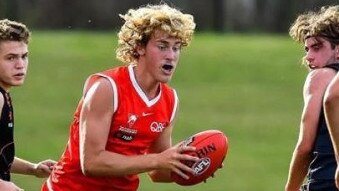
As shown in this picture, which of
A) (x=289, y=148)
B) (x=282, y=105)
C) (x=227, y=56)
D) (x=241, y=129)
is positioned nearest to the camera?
(x=289, y=148)

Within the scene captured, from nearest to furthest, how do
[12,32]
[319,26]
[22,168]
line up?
[319,26] → [12,32] → [22,168]

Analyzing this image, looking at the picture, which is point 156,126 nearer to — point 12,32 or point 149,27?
point 149,27

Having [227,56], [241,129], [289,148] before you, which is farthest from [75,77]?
[289,148]

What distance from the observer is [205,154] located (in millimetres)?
7664

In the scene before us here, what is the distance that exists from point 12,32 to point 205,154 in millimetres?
1365

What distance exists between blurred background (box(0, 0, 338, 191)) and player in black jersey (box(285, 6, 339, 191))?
7.76 m

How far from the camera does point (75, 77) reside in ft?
92.0

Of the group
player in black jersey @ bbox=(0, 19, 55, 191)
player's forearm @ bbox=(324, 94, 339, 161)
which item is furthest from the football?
player's forearm @ bbox=(324, 94, 339, 161)

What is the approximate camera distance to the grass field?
18.6 metres

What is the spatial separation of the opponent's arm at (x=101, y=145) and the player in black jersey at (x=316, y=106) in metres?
0.63

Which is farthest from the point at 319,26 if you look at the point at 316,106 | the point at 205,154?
the point at 205,154

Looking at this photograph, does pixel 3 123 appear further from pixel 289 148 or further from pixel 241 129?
pixel 241 129

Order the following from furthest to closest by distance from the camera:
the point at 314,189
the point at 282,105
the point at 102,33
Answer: the point at 102,33, the point at 282,105, the point at 314,189

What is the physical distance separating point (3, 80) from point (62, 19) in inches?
1166
